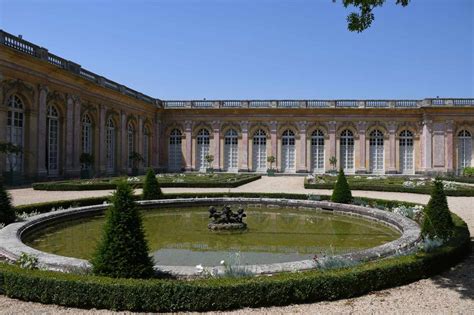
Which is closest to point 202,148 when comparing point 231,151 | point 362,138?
point 231,151

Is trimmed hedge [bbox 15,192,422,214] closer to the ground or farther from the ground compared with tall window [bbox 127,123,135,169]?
closer to the ground

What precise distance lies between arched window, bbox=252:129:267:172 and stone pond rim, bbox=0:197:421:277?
65.3 feet

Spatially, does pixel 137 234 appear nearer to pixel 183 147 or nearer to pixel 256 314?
pixel 256 314

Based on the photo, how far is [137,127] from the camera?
2870 cm

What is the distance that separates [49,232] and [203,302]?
5171 millimetres

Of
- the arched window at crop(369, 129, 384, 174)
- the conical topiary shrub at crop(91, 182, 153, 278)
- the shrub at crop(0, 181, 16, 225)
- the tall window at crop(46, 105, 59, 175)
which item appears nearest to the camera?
the conical topiary shrub at crop(91, 182, 153, 278)

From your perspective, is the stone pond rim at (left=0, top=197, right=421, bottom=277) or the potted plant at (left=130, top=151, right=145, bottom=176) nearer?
the stone pond rim at (left=0, top=197, right=421, bottom=277)

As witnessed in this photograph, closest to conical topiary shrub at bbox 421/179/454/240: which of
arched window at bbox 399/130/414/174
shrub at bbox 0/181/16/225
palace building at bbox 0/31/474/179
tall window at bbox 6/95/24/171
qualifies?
shrub at bbox 0/181/16/225

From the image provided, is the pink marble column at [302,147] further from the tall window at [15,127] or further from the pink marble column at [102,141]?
the tall window at [15,127]

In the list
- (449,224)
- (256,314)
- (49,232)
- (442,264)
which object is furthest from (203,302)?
(49,232)

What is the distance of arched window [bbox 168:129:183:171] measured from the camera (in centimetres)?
3253

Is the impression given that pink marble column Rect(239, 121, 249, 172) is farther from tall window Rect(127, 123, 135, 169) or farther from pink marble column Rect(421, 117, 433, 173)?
pink marble column Rect(421, 117, 433, 173)

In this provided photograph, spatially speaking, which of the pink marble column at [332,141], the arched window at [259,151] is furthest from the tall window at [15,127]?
the pink marble column at [332,141]

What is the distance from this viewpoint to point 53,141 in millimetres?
19875
